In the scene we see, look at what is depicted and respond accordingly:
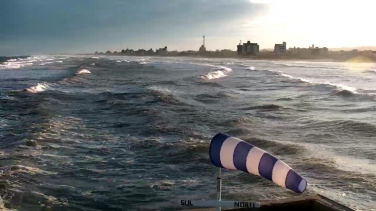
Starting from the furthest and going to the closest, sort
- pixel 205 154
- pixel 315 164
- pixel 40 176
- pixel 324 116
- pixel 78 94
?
1. pixel 78 94
2. pixel 324 116
3. pixel 205 154
4. pixel 315 164
5. pixel 40 176

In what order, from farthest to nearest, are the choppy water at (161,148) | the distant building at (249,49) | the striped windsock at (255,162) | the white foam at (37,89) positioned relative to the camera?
the distant building at (249,49) < the white foam at (37,89) < the choppy water at (161,148) < the striped windsock at (255,162)

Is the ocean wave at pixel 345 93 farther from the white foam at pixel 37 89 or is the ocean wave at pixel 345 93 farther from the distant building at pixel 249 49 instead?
the distant building at pixel 249 49

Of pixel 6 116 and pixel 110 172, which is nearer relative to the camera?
pixel 110 172

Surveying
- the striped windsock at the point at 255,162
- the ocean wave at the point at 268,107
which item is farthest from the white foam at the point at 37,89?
the striped windsock at the point at 255,162

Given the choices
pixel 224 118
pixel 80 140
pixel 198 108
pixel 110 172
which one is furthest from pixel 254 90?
pixel 110 172

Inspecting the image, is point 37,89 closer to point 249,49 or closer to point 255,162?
point 255,162

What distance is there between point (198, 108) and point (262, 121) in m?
4.74

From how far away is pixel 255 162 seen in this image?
332 cm

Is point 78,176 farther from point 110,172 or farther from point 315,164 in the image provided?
point 315,164

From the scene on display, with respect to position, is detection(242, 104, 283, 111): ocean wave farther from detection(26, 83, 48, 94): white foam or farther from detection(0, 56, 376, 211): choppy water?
detection(26, 83, 48, 94): white foam

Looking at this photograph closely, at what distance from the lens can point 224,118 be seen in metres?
18.6

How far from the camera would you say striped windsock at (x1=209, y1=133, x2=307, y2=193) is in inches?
130

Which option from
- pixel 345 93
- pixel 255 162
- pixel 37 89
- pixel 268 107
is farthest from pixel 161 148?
pixel 345 93

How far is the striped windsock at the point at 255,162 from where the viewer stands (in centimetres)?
331
